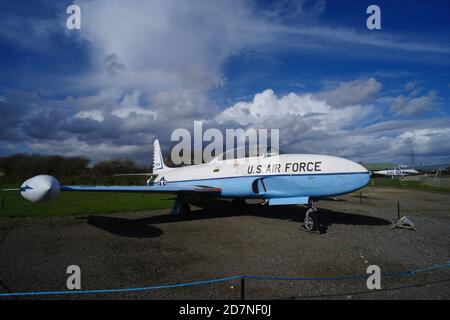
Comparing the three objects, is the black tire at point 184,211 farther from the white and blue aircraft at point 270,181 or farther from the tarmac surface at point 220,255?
the tarmac surface at point 220,255

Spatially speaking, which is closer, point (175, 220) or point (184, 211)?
point (175, 220)

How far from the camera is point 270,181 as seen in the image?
9.16 m

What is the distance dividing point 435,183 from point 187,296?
46.8 meters

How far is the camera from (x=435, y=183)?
39.5 m

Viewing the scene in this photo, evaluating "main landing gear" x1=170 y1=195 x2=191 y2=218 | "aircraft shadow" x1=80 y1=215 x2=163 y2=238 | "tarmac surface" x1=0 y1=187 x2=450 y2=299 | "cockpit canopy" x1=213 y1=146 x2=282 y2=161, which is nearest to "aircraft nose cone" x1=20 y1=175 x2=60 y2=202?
"tarmac surface" x1=0 y1=187 x2=450 y2=299

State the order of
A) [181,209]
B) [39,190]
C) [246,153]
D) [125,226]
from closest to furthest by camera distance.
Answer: [39,190]
[125,226]
[246,153]
[181,209]

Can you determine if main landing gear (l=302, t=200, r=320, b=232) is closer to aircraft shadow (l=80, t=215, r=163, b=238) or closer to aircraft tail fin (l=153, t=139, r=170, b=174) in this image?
aircraft shadow (l=80, t=215, r=163, b=238)

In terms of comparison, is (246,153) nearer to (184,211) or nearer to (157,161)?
(184,211)

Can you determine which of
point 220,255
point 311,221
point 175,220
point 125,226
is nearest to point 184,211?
point 175,220

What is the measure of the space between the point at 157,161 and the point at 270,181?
36.4 feet

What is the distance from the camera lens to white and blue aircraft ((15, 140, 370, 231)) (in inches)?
296
